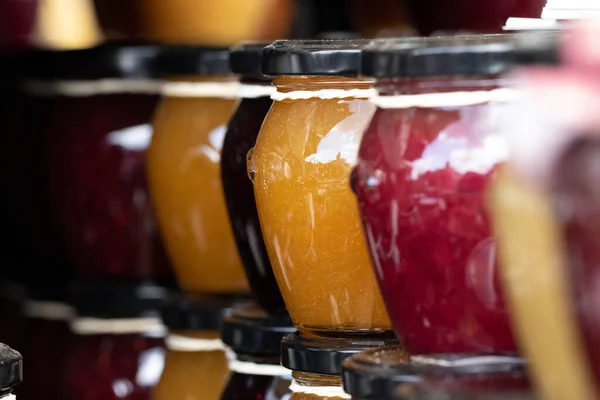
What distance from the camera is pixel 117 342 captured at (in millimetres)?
1874

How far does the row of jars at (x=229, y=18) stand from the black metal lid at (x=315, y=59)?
0.19 metres

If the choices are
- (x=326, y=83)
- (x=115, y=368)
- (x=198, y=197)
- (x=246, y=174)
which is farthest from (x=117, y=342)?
(x=326, y=83)

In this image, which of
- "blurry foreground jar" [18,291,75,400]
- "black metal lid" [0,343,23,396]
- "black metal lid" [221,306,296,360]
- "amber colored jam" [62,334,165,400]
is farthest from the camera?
"blurry foreground jar" [18,291,75,400]

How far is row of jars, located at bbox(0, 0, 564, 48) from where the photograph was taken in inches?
66.5

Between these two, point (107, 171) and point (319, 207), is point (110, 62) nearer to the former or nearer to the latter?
point (107, 171)

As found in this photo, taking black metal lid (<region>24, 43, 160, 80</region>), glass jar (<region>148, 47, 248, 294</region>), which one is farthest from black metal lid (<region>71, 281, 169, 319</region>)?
black metal lid (<region>24, 43, 160, 80</region>)

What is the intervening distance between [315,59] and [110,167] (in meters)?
0.74

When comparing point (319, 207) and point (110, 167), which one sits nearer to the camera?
point (319, 207)

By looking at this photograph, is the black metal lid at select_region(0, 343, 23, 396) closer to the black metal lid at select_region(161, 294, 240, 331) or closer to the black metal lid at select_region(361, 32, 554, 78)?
the black metal lid at select_region(361, 32, 554, 78)

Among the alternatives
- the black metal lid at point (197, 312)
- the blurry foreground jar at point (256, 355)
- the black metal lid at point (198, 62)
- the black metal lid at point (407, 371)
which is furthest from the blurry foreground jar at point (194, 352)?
the black metal lid at point (407, 371)

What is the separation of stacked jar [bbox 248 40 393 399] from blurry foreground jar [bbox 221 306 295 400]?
0.57 ft

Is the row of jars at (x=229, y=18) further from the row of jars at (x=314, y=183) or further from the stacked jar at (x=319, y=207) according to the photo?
the stacked jar at (x=319, y=207)

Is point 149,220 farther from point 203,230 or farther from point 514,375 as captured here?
point 514,375

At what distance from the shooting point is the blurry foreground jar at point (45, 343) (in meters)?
1.95
